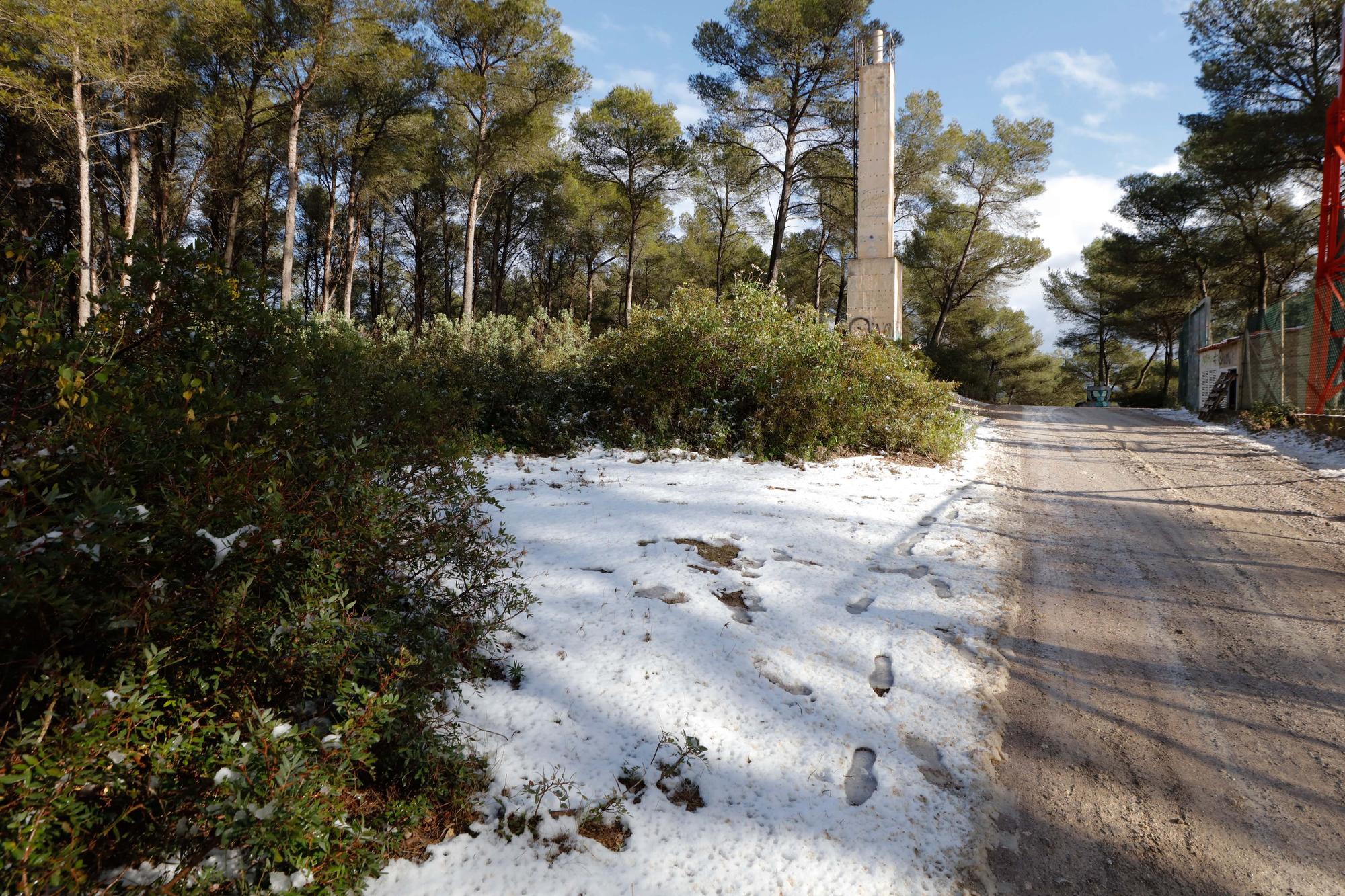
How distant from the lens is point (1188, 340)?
15938 millimetres

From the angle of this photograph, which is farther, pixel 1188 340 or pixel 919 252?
pixel 919 252

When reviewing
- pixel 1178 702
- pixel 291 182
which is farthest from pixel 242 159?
pixel 1178 702

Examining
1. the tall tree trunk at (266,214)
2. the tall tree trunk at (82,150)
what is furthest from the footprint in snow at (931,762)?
the tall tree trunk at (266,214)

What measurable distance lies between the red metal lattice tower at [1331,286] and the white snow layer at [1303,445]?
2.10 ft

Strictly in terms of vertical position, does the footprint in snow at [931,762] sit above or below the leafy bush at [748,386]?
below

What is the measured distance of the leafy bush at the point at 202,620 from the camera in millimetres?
1176

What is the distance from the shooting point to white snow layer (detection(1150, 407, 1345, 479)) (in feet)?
22.0

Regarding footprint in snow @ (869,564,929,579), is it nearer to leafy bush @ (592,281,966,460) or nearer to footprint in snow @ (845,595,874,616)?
footprint in snow @ (845,595,874,616)

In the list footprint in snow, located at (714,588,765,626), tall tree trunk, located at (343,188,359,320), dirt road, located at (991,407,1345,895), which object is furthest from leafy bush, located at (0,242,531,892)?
tall tree trunk, located at (343,188,359,320)

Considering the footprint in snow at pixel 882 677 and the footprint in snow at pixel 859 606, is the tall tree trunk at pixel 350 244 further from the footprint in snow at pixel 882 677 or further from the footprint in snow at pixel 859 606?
the footprint in snow at pixel 882 677

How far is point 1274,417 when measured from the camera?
962cm

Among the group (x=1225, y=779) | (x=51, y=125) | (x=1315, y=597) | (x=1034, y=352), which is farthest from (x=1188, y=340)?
(x=51, y=125)

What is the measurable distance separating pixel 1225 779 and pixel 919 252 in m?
29.3

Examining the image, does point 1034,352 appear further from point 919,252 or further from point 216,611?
point 216,611
